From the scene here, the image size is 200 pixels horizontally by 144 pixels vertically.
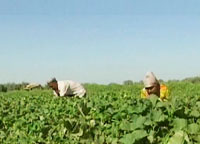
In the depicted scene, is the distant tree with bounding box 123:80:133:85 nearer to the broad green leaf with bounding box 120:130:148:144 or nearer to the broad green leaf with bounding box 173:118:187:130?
the broad green leaf with bounding box 173:118:187:130

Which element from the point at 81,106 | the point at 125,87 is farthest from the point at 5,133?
the point at 125,87

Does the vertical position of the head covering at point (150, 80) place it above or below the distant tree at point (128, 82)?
below

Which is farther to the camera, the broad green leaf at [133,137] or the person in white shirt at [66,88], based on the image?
the person in white shirt at [66,88]

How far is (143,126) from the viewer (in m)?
3.38

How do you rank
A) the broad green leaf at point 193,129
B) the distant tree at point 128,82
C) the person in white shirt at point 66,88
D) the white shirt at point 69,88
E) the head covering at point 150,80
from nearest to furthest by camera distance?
1. the broad green leaf at point 193,129
2. the head covering at point 150,80
3. the person in white shirt at point 66,88
4. the white shirt at point 69,88
5. the distant tree at point 128,82

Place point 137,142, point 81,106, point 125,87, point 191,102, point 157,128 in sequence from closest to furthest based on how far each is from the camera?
point 137,142
point 157,128
point 191,102
point 81,106
point 125,87

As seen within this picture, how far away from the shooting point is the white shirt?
10.9 meters

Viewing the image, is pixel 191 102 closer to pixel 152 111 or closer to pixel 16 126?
pixel 152 111

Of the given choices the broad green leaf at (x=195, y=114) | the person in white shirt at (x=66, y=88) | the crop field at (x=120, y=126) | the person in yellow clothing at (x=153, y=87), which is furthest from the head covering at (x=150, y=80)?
the person in white shirt at (x=66, y=88)

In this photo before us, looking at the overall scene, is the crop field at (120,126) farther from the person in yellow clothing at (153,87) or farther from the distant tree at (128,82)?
the distant tree at (128,82)

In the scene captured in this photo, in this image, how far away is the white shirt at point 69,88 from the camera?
429 inches

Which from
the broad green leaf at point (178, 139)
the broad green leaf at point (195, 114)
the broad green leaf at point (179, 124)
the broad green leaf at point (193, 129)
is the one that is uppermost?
the broad green leaf at point (195, 114)

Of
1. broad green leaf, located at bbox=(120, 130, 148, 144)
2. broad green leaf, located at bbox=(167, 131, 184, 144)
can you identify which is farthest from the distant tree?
broad green leaf, located at bbox=(167, 131, 184, 144)

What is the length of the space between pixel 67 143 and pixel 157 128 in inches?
30.5
